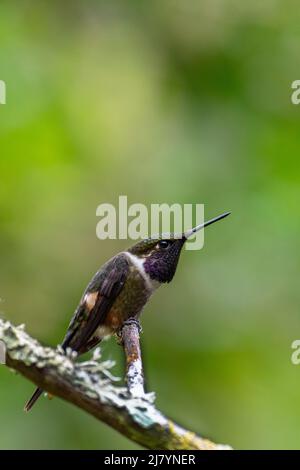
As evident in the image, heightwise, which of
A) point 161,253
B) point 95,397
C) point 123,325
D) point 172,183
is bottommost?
point 123,325

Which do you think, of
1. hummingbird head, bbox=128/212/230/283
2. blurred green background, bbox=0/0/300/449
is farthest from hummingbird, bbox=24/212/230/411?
blurred green background, bbox=0/0/300/449

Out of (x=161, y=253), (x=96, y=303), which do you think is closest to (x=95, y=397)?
(x=96, y=303)

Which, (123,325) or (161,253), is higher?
(161,253)

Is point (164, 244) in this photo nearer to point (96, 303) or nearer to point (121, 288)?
point (121, 288)

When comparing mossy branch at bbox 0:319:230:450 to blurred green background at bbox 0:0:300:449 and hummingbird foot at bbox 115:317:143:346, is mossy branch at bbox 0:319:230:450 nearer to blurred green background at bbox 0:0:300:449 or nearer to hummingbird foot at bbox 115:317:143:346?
hummingbird foot at bbox 115:317:143:346

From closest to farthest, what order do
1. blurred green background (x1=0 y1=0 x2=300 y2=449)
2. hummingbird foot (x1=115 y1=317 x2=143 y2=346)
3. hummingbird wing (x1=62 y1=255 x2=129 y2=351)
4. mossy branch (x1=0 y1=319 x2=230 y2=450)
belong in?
mossy branch (x1=0 y1=319 x2=230 y2=450)
hummingbird wing (x1=62 y1=255 x2=129 y2=351)
hummingbird foot (x1=115 y1=317 x2=143 y2=346)
blurred green background (x1=0 y1=0 x2=300 y2=449)

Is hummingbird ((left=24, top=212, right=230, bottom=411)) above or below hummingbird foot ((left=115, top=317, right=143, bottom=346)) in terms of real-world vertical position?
above

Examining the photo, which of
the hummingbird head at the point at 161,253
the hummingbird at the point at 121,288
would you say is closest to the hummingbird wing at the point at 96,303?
the hummingbird at the point at 121,288

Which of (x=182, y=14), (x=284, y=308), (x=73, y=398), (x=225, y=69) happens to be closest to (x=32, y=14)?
(x=182, y=14)
